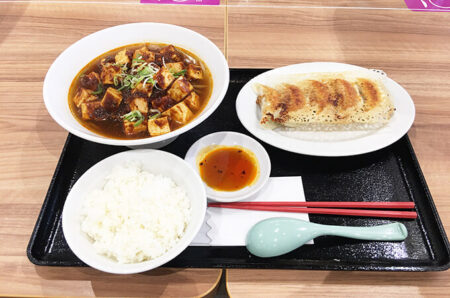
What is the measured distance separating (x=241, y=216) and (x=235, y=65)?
3.98 feet

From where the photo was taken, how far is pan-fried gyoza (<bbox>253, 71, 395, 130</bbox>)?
1810mm

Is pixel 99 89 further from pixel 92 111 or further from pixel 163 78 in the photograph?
pixel 163 78

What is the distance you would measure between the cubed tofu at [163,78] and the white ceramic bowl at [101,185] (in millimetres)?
418

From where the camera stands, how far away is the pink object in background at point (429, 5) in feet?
9.20

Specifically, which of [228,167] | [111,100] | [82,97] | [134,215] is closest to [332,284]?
[228,167]

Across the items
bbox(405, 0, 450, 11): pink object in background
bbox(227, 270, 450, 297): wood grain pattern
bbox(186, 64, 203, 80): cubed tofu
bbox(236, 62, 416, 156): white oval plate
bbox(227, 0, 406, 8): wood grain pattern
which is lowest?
bbox(227, 270, 450, 297): wood grain pattern

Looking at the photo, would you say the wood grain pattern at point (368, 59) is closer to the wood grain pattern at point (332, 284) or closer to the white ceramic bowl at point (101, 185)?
the wood grain pattern at point (332, 284)

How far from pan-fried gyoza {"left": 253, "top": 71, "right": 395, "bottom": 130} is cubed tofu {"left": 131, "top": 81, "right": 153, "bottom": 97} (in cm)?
66

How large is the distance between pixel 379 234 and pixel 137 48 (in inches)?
67.6

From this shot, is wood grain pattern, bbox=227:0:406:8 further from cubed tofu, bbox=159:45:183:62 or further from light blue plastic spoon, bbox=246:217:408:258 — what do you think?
light blue plastic spoon, bbox=246:217:408:258

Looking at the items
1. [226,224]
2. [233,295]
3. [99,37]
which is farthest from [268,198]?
[99,37]

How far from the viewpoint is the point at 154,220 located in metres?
1.33

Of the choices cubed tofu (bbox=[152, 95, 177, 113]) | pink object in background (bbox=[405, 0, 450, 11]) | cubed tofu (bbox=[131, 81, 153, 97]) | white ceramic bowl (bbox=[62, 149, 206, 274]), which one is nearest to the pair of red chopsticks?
white ceramic bowl (bbox=[62, 149, 206, 274])

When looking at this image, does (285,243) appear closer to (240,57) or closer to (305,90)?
(305,90)
